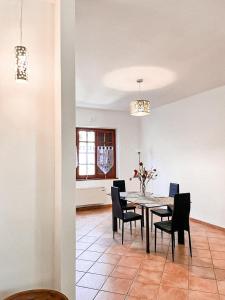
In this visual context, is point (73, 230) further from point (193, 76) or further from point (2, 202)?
point (193, 76)

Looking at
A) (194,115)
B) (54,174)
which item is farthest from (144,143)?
(54,174)

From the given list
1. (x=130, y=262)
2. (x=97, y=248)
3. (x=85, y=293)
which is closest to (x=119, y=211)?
(x=97, y=248)

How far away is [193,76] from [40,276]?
355cm

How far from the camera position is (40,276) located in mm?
1723

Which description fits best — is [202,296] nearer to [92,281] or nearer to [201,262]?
[201,262]

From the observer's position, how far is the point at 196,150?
5066 mm

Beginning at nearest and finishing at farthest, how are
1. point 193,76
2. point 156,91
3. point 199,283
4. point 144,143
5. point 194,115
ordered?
point 199,283
point 193,76
point 156,91
point 194,115
point 144,143

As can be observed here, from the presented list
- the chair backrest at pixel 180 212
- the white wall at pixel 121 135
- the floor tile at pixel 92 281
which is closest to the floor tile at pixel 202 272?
Result: the chair backrest at pixel 180 212

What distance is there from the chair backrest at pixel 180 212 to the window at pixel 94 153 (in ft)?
11.1

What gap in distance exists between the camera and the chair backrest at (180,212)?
3.21 meters

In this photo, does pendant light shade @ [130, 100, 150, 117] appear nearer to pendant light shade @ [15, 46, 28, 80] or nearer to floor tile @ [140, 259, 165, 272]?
floor tile @ [140, 259, 165, 272]

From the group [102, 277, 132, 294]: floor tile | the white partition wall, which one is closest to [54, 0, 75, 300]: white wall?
the white partition wall

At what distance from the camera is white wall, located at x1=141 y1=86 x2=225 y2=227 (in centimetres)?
453

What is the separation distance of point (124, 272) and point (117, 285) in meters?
0.31
